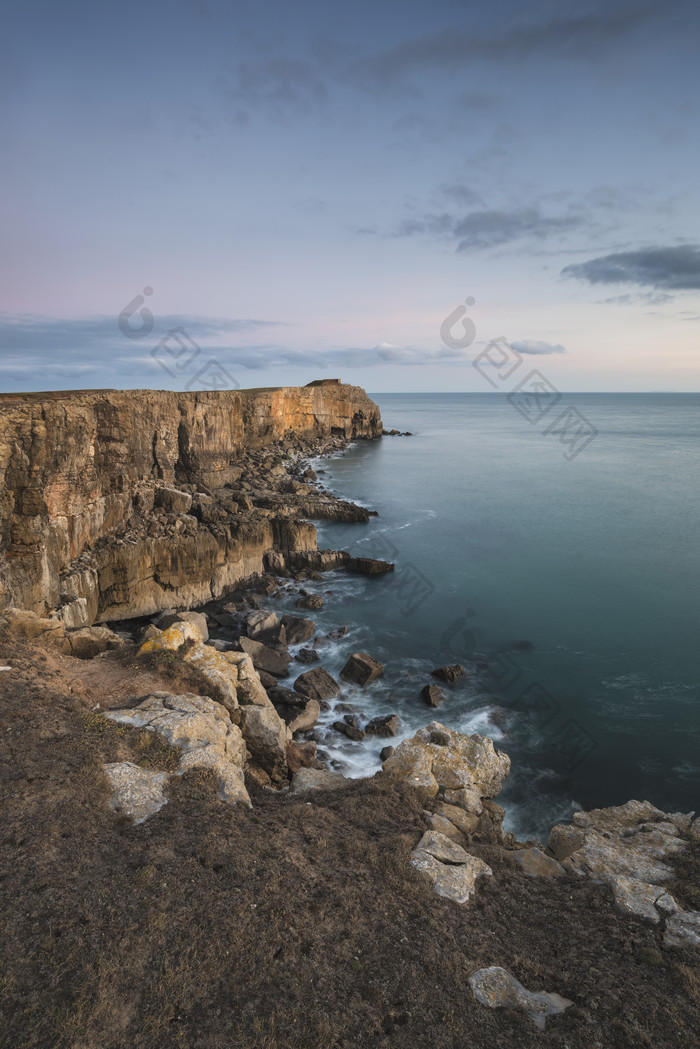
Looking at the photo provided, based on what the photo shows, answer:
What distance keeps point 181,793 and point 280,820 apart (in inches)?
83.2

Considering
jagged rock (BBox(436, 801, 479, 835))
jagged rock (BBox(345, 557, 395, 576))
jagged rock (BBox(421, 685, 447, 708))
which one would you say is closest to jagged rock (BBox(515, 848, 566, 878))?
jagged rock (BBox(436, 801, 479, 835))

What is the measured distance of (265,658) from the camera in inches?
1009

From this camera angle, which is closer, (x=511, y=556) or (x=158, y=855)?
(x=158, y=855)

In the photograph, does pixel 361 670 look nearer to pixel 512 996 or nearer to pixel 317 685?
pixel 317 685

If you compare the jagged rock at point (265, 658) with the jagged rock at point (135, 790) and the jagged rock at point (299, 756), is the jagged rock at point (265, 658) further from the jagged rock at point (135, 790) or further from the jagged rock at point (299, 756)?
the jagged rock at point (135, 790)

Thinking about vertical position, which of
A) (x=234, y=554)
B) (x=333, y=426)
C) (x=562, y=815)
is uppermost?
(x=333, y=426)

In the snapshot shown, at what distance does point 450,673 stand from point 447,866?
15.2m

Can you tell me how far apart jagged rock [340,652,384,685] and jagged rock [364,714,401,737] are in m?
3.17

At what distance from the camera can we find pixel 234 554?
34.8 metres

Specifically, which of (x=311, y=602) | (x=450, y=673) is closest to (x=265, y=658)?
(x=311, y=602)

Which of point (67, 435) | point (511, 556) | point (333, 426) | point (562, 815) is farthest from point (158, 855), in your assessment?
point (333, 426)

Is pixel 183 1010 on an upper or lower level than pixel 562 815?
upper

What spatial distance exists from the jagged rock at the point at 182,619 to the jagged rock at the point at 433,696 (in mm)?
10308

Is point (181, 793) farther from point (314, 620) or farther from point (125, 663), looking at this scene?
point (314, 620)
